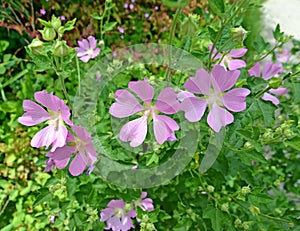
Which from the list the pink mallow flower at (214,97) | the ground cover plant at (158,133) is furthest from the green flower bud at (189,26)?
the pink mallow flower at (214,97)

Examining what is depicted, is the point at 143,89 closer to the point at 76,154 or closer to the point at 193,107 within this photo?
the point at 193,107

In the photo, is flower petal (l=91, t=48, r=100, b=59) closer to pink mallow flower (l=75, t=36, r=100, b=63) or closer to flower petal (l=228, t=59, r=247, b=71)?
pink mallow flower (l=75, t=36, r=100, b=63)

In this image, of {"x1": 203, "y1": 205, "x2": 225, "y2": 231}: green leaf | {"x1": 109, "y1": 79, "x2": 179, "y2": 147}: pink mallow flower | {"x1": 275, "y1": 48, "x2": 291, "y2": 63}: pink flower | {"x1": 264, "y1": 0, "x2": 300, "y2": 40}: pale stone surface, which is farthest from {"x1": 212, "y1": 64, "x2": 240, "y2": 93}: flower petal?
{"x1": 264, "y1": 0, "x2": 300, "y2": 40}: pale stone surface

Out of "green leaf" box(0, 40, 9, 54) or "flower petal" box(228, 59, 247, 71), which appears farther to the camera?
"green leaf" box(0, 40, 9, 54)

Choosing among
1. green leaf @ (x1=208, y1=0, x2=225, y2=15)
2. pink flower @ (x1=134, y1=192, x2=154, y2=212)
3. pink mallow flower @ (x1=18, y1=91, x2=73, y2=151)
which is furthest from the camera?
pink flower @ (x1=134, y1=192, x2=154, y2=212)

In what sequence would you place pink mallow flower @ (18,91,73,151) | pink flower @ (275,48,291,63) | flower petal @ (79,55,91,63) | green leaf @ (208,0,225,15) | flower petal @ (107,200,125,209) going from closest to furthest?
green leaf @ (208,0,225,15) < pink mallow flower @ (18,91,73,151) < flower petal @ (107,200,125,209) < flower petal @ (79,55,91,63) < pink flower @ (275,48,291,63)

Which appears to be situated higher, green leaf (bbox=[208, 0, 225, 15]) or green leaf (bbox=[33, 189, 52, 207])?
green leaf (bbox=[208, 0, 225, 15])

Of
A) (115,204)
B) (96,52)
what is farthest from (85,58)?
(115,204)

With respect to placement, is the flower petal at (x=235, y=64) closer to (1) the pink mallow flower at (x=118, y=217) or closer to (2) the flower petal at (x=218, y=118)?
(2) the flower petal at (x=218, y=118)
